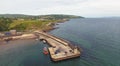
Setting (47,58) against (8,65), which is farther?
(47,58)

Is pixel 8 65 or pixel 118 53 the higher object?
pixel 118 53

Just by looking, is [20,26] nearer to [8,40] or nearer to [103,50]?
[8,40]

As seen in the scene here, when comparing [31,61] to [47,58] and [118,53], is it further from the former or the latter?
[118,53]

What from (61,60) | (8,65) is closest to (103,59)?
(61,60)

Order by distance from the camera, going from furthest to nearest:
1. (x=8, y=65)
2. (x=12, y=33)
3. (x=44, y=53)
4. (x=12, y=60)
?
(x=12, y=33), (x=44, y=53), (x=12, y=60), (x=8, y=65)

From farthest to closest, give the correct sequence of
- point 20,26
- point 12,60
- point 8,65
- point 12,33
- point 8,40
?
point 20,26
point 12,33
point 8,40
point 12,60
point 8,65

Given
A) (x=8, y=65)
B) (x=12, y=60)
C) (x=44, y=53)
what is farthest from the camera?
(x=44, y=53)

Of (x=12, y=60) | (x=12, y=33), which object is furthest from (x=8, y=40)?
(x=12, y=60)

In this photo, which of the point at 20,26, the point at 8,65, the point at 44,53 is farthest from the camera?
the point at 20,26

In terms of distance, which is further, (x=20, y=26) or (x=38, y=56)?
(x=20, y=26)
